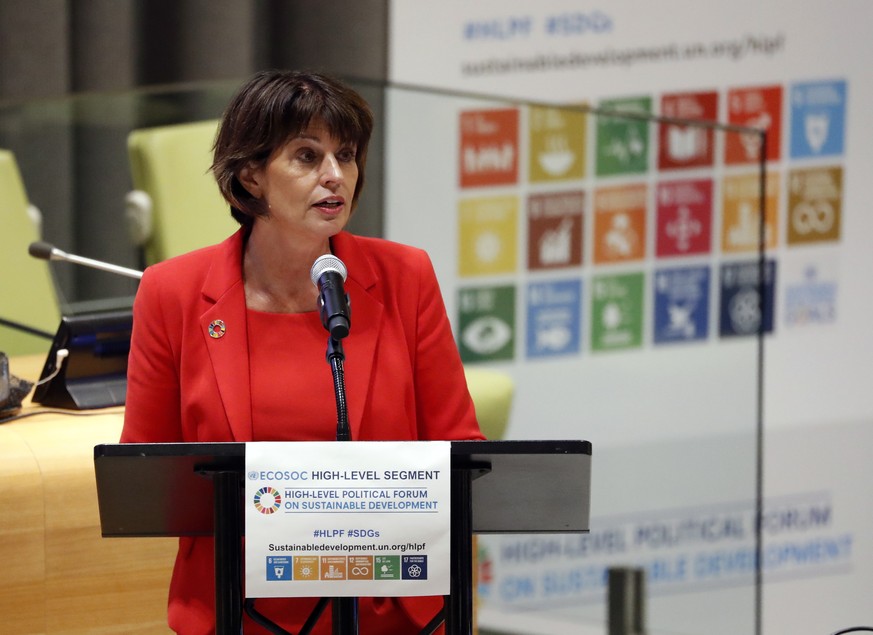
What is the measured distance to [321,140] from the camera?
5.79 feet

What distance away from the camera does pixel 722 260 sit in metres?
3.69

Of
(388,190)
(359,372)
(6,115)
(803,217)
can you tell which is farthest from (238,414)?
(803,217)

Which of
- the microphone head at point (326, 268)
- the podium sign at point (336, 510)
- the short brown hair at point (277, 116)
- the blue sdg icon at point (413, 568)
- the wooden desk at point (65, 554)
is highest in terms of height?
the short brown hair at point (277, 116)

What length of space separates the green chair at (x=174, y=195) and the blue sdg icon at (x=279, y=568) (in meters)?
2.06

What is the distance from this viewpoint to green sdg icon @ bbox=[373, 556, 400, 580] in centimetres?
156

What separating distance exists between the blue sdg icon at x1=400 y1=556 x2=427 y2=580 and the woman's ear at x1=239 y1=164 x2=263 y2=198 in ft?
1.86

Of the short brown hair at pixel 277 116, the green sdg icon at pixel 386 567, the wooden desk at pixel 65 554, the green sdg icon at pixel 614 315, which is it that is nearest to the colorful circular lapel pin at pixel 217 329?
the short brown hair at pixel 277 116

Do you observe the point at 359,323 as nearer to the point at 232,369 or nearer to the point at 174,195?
the point at 232,369

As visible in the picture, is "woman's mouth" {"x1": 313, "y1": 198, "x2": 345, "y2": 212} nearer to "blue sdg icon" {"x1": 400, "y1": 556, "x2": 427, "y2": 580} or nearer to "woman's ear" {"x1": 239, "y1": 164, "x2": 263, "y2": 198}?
"woman's ear" {"x1": 239, "y1": 164, "x2": 263, "y2": 198}

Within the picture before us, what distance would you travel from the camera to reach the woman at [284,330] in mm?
1771

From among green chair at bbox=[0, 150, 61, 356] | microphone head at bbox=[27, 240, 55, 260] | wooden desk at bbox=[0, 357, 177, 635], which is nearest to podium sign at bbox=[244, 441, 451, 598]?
wooden desk at bbox=[0, 357, 177, 635]

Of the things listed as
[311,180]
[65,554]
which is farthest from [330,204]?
[65,554]

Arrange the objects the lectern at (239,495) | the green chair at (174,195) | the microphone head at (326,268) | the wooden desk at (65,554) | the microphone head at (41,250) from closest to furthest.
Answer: the lectern at (239,495) → the microphone head at (326,268) → the wooden desk at (65,554) → the microphone head at (41,250) → the green chair at (174,195)

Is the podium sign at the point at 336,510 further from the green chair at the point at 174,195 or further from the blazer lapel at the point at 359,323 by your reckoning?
the green chair at the point at 174,195
